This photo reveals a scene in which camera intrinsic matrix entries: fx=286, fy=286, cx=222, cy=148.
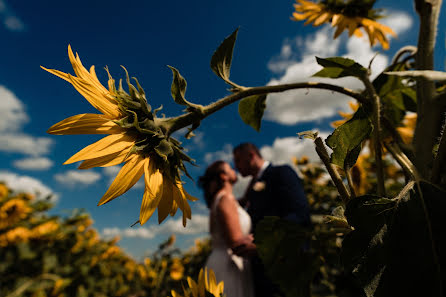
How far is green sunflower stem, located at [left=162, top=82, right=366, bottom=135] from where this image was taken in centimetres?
46

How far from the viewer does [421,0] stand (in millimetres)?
457

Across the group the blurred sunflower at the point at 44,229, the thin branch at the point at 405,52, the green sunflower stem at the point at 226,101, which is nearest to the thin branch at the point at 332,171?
the green sunflower stem at the point at 226,101

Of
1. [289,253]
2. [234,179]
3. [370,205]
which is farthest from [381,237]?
[234,179]

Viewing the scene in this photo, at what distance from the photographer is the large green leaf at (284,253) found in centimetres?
55

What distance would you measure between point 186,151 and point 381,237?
13.3 inches

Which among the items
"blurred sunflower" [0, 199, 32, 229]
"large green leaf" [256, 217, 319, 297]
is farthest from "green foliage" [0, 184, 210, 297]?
"large green leaf" [256, 217, 319, 297]

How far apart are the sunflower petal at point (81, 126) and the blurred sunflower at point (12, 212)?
3.03 m

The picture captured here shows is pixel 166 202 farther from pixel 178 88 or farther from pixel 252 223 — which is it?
pixel 252 223

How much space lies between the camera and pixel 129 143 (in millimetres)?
471

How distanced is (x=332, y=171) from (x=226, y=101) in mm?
207

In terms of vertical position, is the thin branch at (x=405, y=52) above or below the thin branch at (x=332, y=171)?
above

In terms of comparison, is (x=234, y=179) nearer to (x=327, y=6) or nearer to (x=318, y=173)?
(x=318, y=173)

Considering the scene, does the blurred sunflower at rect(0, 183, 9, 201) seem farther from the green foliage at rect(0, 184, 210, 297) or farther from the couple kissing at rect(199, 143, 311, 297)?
the couple kissing at rect(199, 143, 311, 297)

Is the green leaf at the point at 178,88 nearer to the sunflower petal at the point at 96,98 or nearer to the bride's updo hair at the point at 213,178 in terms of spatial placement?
the sunflower petal at the point at 96,98
